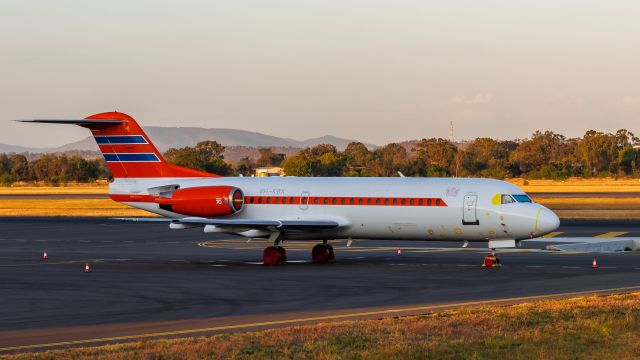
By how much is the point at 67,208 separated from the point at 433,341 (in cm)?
7029

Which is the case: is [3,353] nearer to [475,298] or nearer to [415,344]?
[415,344]

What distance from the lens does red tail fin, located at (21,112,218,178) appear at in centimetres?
4000

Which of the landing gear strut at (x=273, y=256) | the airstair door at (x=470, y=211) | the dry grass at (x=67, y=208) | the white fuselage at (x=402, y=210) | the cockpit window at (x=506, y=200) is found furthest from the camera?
the dry grass at (x=67, y=208)

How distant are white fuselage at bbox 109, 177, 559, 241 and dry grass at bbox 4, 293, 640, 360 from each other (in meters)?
12.7

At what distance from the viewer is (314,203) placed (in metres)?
37.1

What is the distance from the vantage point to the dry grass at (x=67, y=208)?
252 feet

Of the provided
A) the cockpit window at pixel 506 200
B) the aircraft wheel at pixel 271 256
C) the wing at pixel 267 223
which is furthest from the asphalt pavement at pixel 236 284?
the cockpit window at pixel 506 200

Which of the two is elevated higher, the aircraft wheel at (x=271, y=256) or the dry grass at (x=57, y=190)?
the dry grass at (x=57, y=190)

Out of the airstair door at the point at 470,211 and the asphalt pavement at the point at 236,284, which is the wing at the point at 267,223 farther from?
the airstair door at the point at 470,211

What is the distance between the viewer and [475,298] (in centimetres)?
2552

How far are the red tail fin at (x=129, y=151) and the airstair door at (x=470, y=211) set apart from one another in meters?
10.3

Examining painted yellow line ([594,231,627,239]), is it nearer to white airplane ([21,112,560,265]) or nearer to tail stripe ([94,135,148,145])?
white airplane ([21,112,560,265])

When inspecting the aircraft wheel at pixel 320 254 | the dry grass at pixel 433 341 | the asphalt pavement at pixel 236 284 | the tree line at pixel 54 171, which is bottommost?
the dry grass at pixel 433 341

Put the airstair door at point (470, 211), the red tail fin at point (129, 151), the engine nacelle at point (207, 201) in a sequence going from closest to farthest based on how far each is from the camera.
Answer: the airstair door at point (470, 211) → the engine nacelle at point (207, 201) → the red tail fin at point (129, 151)
